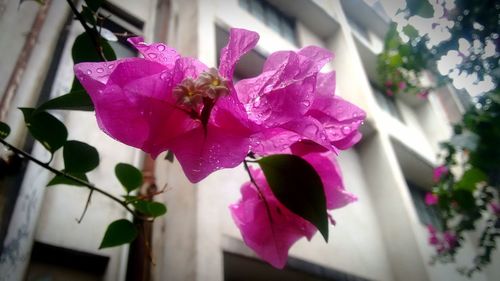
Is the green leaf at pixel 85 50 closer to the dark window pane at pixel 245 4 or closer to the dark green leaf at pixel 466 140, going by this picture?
the dark green leaf at pixel 466 140

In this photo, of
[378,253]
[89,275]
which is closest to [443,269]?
[378,253]

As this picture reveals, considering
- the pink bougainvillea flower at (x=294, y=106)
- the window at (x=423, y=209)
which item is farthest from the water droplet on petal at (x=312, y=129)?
the window at (x=423, y=209)

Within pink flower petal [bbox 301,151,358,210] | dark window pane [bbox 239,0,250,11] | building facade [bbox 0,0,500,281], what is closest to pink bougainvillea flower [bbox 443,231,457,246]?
building facade [bbox 0,0,500,281]

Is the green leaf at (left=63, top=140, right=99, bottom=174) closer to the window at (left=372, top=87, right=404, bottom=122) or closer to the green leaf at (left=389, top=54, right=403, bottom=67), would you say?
the green leaf at (left=389, top=54, right=403, bottom=67)

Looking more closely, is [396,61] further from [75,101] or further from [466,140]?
[75,101]

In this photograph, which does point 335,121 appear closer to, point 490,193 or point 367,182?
point 490,193
